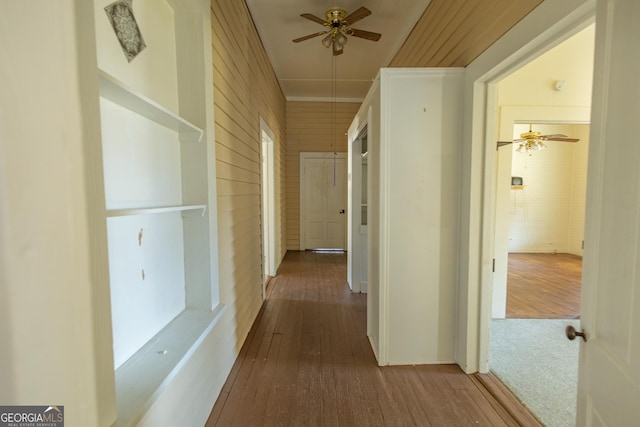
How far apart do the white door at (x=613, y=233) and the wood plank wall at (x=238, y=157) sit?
6.06ft

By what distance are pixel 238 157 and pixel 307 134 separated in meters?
3.94

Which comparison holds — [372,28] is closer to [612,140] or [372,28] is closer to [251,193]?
[251,193]

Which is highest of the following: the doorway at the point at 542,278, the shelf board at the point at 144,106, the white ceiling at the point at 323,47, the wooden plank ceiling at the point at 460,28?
the white ceiling at the point at 323,47

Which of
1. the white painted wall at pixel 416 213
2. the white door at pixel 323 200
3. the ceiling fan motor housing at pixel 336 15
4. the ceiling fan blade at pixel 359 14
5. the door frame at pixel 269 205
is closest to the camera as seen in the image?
the white painted wall at pixel 416 213

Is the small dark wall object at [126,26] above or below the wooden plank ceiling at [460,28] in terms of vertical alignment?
below

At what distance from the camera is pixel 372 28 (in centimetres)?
340

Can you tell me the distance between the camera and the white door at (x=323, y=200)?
245 inches

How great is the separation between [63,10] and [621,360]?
168 centimetres

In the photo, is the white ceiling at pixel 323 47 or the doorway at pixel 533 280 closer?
the doorway at pixel 533 280

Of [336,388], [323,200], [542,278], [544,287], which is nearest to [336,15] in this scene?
[336,388]

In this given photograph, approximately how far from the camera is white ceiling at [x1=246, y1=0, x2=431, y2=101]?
2941 millimetres

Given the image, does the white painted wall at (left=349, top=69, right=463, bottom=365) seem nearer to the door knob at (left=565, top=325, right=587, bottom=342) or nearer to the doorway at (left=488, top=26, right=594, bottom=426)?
the doorway at (left=488, top=26, right=594, bottom=426)

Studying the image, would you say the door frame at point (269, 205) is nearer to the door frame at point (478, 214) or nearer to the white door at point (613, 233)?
the door frame at point (478, 214)

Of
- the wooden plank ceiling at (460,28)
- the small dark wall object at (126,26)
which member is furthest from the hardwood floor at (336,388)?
the wooden plank ceiling at (460,28)
